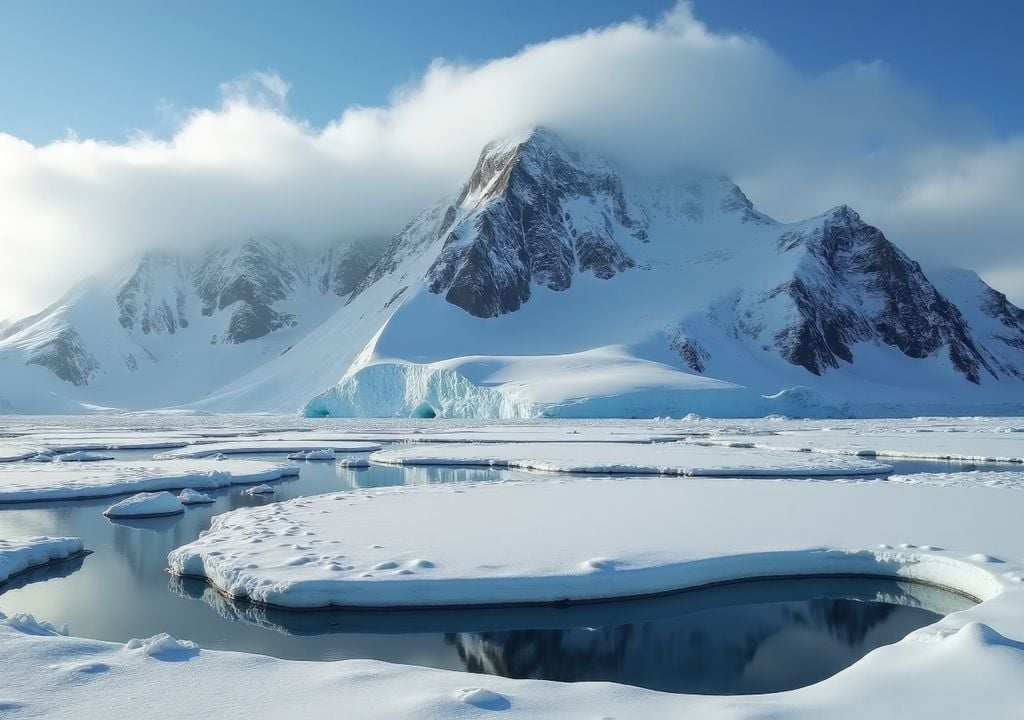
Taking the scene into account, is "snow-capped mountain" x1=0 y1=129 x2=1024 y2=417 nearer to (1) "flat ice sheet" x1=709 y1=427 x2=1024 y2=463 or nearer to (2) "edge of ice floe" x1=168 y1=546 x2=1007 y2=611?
(1) "flat ice sheet" x1=709 y1=427 x2=1024 y2=463

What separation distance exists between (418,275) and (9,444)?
86.8 metres

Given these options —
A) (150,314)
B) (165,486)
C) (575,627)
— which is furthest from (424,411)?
(150,314)

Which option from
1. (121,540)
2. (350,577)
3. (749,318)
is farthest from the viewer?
(749,318)

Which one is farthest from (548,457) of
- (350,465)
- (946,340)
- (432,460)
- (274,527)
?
(946,340)

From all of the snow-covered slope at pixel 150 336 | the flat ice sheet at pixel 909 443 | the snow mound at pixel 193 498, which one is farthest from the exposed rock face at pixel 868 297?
the snow-covered slope at pixel 150 336

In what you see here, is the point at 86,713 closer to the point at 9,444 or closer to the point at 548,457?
the point at 548,457

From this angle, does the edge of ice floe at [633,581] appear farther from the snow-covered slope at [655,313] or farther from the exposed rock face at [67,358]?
the exposed rock face at [67,358]

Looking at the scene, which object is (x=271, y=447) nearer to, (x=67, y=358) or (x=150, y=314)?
(x=67, y=358)

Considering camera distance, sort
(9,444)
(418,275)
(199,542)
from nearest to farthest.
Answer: (199,542) → (9,444) → (418,275)

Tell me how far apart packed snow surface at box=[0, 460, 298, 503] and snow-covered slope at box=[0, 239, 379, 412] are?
11607cm

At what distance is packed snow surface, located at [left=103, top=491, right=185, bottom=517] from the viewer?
17172mm

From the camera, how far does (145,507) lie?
56.4 feet

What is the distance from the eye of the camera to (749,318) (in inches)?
4281

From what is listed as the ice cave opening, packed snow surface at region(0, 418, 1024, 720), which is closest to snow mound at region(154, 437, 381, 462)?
packed snow surface at region(0, 418, 1024, 720)
